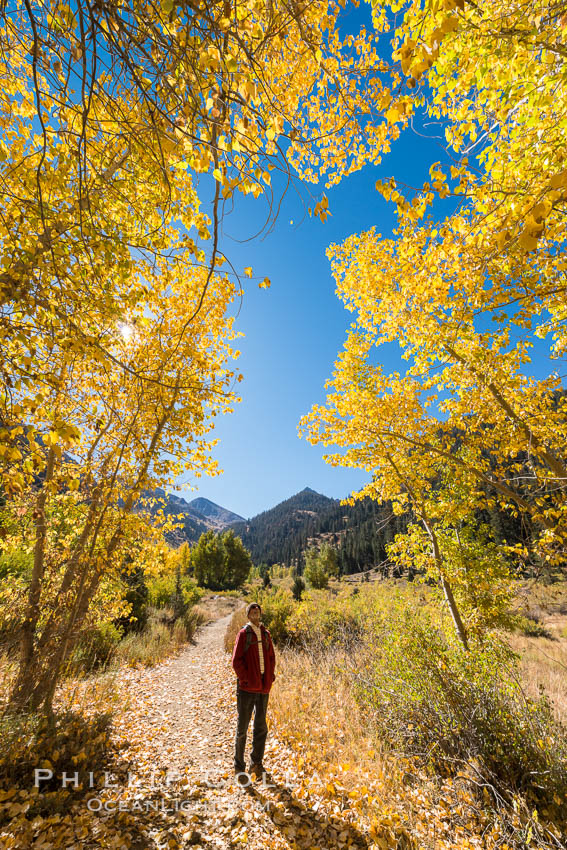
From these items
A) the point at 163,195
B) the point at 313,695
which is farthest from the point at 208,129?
the point at 313,695

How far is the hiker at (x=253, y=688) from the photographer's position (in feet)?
12.9

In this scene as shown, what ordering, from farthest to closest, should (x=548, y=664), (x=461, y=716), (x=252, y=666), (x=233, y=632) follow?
1. (x=233, y=632)
2. (x=548, y=664)
3. (x=252, y=666)
4. (x=461, y=716)

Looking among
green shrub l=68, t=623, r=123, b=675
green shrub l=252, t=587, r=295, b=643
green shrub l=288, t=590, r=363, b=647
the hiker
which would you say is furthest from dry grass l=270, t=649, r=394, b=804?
green shrub l=68, t=623, r=123, b=675

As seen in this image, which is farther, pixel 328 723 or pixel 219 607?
pixel 219 607

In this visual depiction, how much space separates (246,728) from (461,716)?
2.59 m

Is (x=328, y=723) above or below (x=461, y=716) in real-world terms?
below

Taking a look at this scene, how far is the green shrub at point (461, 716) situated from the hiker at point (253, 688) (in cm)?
166

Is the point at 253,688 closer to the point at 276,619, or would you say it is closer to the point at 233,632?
the point at 276,619

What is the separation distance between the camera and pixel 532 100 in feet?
6.29

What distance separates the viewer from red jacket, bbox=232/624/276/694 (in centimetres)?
399

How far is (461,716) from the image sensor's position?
3787 mm

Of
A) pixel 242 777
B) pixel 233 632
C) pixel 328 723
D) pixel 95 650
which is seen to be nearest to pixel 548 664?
pixel 233 632

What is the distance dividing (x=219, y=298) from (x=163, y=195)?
2.33 meters

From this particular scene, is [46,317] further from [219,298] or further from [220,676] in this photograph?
[220,676]
